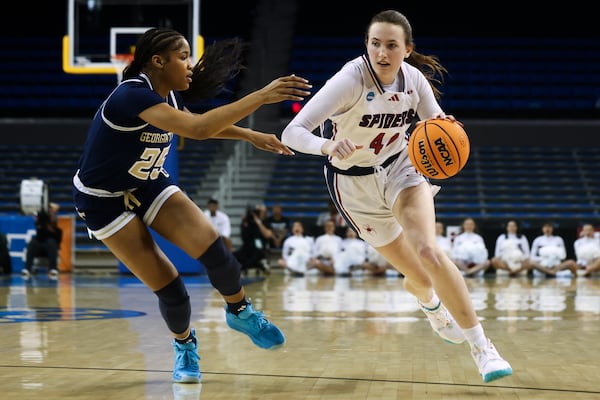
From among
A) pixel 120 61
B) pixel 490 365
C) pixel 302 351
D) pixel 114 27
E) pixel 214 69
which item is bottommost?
pixel 302 351

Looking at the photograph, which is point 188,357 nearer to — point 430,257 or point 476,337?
point 430,257

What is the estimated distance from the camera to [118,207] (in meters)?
4.62

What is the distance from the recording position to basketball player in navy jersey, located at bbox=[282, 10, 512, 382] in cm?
452

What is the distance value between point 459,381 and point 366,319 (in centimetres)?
318

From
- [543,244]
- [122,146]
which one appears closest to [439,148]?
[122,146]

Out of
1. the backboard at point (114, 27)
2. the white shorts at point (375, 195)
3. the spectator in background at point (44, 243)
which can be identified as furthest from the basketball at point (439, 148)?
the spectator in background at point (44, 243)

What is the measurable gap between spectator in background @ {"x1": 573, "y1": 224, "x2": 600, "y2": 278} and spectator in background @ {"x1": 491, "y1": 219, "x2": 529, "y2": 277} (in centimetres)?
93

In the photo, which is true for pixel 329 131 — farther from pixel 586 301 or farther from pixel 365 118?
pixel 586 301

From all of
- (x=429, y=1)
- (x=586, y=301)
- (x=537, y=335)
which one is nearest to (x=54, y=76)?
(x=429, y=1)

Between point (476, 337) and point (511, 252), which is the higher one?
point (476, 337)

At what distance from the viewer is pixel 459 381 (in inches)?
183

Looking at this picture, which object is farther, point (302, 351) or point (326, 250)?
point (326, 250)

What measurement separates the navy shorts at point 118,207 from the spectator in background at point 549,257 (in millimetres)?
12207

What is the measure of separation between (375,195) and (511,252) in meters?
11.2
